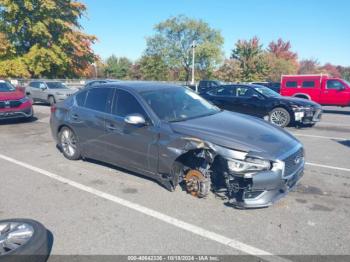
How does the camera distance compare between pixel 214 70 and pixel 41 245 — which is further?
pixel 214 70

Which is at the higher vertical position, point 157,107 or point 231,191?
point 157,107

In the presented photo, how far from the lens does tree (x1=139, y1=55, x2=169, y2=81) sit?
6141 cm

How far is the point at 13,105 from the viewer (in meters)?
10.9

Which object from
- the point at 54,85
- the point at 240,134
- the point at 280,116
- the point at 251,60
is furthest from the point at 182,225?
the point at 251,60

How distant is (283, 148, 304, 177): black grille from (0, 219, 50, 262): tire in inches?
109

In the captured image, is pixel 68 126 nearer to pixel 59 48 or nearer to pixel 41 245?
pixel 41 245

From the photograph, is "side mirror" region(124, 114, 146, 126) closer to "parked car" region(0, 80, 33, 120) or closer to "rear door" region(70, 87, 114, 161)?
"rear door" region(70, 87, 114, 161)

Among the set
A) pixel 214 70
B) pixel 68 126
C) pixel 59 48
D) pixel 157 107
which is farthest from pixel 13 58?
pixel 214 70

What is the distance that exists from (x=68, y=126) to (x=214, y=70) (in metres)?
56.6

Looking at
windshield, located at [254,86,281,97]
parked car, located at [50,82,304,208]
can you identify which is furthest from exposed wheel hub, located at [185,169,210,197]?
windshield, located at [254,86,281,97]

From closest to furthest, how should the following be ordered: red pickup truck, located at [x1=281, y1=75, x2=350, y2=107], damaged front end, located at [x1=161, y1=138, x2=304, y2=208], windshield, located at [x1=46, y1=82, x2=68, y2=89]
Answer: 1. damaged front end, located at [x1=161, y1=138, x2=304, y2=208]
2. red pickup truck, located at [x1=281, y1=75, x2=350, y2=107]
3. windshield, located at [x1=46, y1=82, x2=68, y2=89]

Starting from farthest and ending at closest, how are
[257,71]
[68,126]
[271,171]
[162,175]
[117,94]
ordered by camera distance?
1. [257,71]
2. [68,126]
3. [117,94]
4. [162,175]
5. [271,171]

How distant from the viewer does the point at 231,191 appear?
13.1 feet

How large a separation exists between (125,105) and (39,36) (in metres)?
31.7
